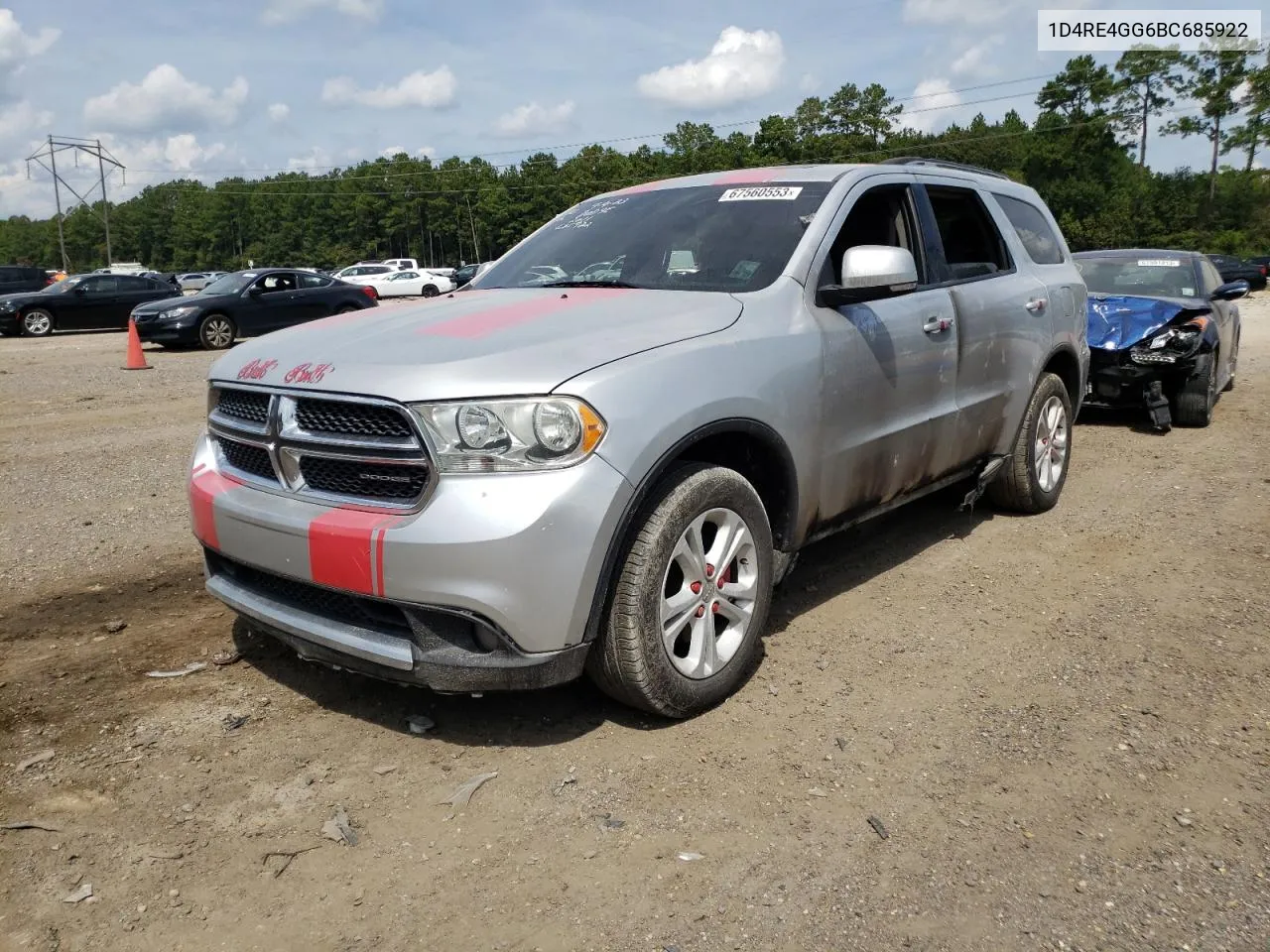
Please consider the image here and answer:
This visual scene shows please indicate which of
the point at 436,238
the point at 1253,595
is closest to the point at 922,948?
the point at 1253,595

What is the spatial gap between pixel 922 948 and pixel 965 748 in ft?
3.27

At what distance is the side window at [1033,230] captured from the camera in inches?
218

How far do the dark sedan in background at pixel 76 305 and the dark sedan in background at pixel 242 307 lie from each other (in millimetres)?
5309

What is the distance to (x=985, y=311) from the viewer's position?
4.82m

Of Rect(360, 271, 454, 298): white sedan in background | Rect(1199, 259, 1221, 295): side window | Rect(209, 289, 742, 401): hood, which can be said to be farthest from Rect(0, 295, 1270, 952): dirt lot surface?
Rect(360, 271, 454, 298): white sedan in background

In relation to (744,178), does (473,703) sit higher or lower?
lower

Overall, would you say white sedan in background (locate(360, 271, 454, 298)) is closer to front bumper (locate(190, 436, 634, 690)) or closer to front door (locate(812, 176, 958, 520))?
front door (locate(812, 176, 958, 520))

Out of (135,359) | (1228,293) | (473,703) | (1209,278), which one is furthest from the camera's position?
(135,359)

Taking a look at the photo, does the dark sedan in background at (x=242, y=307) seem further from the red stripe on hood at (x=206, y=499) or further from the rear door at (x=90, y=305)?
the red stripe on hood at (x=206, y=499)

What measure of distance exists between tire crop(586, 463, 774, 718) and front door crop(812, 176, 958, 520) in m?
0.56

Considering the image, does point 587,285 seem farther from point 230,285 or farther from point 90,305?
point 90,305

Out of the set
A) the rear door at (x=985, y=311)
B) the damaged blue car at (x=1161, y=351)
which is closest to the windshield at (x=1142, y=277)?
the damaged blue car at (x=1161, y=351)

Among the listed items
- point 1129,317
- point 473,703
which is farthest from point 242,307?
point 473,703

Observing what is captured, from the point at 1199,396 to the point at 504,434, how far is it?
757 centimetres
